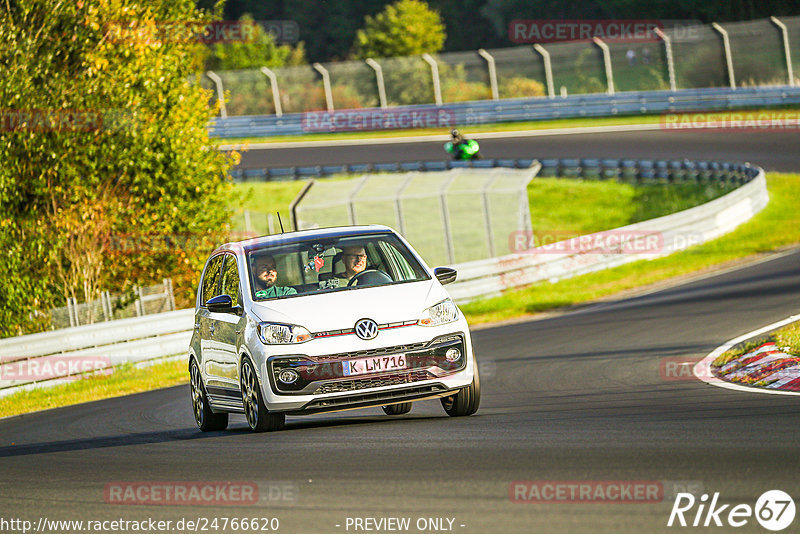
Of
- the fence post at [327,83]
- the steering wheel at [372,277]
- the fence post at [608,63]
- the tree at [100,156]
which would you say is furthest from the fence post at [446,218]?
the fence post at [327,83]

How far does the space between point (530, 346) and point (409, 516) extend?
10.8m

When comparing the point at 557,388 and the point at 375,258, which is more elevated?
the point at 375,258

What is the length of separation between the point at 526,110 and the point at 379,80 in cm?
775

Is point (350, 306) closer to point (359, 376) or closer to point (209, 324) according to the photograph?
point (359, 376)

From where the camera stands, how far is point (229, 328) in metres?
10.1

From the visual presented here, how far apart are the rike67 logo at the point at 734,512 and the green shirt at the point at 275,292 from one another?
4621mm

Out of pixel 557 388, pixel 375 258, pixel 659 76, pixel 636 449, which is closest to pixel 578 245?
pixel 557 388

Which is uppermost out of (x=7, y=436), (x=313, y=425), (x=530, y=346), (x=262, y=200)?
(x=313, y=425)

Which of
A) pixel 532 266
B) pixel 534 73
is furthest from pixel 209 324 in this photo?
pixel 534 73

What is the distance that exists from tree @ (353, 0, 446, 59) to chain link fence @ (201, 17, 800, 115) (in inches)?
674

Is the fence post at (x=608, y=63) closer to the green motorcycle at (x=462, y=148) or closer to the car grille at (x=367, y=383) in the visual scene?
the green motorcycle at (x=462, y=148)

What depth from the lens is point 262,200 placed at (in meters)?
44.6

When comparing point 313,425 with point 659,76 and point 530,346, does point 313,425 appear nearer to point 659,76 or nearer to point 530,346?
point 530,346

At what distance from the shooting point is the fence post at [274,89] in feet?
181
